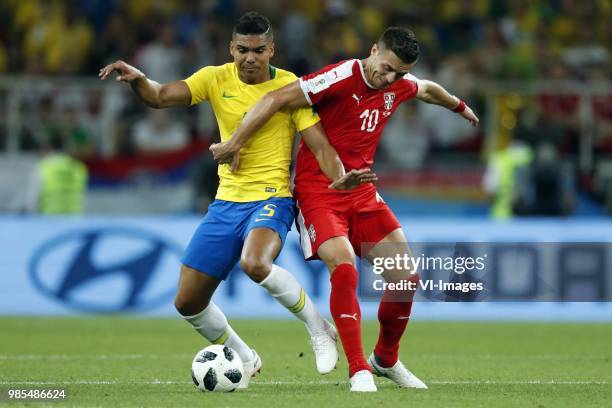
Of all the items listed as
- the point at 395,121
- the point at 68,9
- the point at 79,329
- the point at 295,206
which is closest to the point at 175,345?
the point at 79,329

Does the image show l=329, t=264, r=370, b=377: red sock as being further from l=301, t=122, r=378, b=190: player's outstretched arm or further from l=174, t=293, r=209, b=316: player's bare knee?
l=174, t=293, r=209, b=316: player's bare knee

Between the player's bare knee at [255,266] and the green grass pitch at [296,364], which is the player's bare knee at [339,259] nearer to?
the player's bare knee at [255,266]

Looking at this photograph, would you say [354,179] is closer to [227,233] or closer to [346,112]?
[346,112]

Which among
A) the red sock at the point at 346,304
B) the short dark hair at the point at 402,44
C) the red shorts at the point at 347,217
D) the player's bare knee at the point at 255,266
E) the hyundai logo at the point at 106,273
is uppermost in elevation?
the short dark hair at the point at 402,44

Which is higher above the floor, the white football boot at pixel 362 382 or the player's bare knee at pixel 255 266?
the player's bare knee at pixel 255 266

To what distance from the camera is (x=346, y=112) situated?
791 cm

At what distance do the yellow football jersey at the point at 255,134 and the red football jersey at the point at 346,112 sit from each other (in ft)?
0.43

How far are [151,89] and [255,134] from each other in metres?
0.72

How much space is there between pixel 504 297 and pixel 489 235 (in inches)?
62.3

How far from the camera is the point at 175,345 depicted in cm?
1149

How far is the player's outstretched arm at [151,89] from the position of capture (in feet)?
25.4

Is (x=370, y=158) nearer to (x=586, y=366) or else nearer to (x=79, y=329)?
(x=586, y=366)

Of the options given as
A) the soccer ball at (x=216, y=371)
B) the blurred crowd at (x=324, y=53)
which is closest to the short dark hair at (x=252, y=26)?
the soccer ball at (x=216, y=371)

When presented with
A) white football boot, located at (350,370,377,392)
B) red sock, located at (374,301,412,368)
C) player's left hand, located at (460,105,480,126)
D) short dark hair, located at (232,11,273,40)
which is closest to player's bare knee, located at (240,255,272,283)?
red sock, located at (374,301,412,368)
